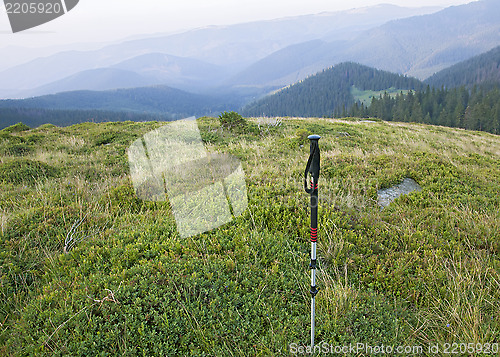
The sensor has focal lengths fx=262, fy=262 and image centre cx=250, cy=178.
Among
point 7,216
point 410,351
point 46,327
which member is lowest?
point 410,351

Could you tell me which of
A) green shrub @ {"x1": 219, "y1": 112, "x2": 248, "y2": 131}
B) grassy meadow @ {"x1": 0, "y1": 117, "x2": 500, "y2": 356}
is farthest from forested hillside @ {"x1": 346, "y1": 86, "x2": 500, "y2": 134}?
grassy meadow @ {"x1": 0, "y1": 117, "x2": 500, "y2": 356}

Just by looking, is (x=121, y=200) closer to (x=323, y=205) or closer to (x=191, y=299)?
(x=191, y=299)

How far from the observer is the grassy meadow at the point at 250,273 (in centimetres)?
350

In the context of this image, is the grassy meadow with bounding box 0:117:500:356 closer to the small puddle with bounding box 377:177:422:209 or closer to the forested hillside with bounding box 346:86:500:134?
the small puddle with bounding box 377:177:422:209

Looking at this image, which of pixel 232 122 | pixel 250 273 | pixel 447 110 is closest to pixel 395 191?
pixel 250 273

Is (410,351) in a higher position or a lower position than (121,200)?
lower

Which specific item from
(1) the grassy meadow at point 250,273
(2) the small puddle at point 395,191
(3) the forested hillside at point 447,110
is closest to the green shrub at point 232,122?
(1) the grassy meadow at point 250,273

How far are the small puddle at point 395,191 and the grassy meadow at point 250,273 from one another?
0.78 ft

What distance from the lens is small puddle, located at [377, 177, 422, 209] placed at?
6.93m

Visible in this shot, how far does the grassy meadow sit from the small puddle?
0.78 feet

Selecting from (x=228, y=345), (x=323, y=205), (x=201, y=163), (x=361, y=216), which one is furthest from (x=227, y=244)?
(x=201, y=163)

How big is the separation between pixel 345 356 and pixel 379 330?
0.67 m

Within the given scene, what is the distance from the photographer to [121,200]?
696 cm

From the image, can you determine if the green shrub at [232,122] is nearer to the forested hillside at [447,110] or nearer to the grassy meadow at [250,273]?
the grassy meadow at [250,273]
